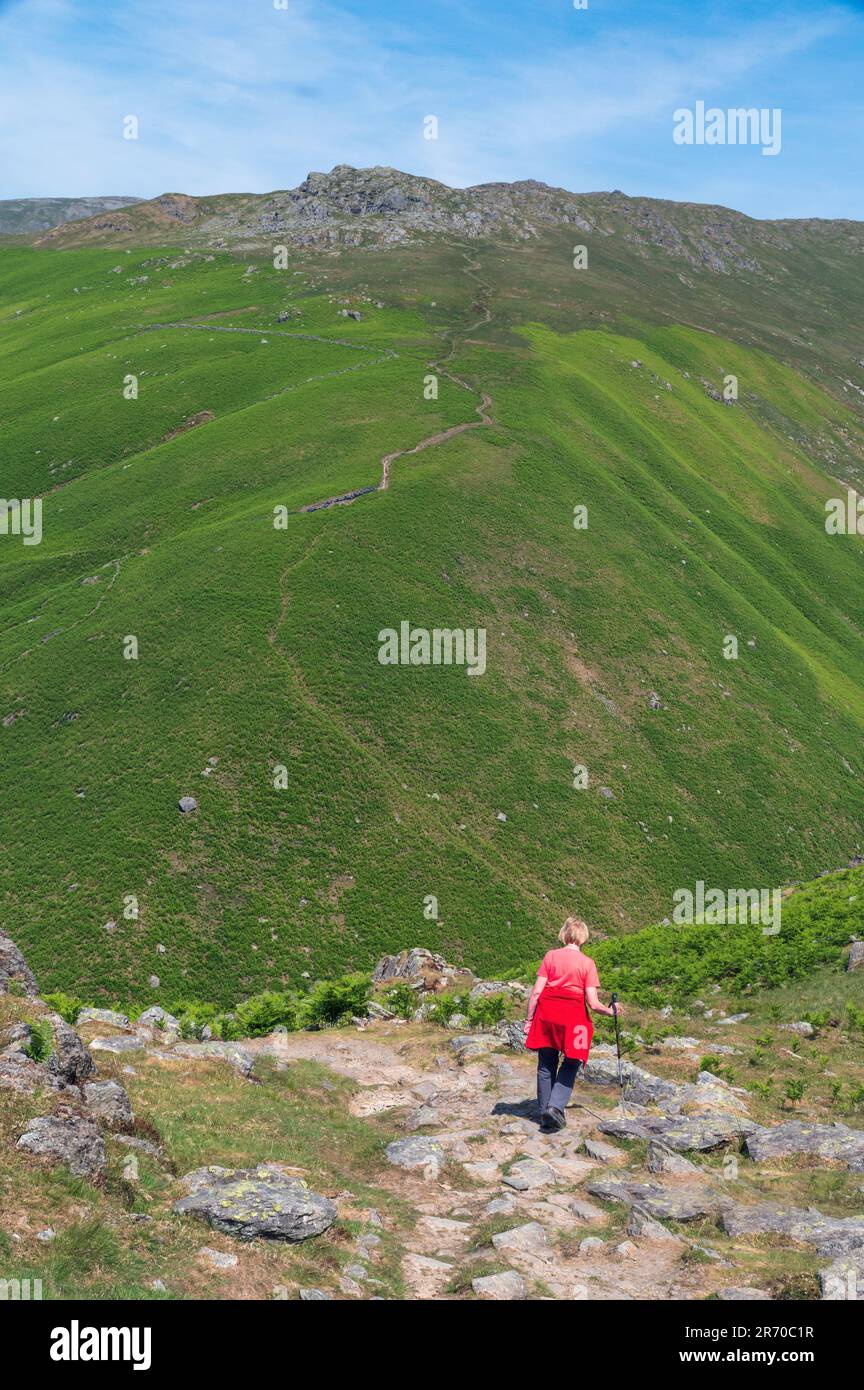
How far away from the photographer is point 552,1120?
17.3 meters

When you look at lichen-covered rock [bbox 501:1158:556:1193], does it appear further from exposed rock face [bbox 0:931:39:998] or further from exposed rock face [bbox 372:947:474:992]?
exposed rock face [bbox 372:947:474:992]

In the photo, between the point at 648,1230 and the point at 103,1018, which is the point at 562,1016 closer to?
the point at 648,1230

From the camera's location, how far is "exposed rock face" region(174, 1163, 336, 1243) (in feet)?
39.4

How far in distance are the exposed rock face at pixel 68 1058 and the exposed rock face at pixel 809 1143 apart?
1248 cm

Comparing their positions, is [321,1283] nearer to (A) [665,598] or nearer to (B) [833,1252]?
(B) [833,1252]

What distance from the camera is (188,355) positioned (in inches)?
4653

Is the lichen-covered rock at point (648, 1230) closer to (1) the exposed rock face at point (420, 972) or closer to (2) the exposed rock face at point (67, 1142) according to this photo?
(2) the exposed rock face at point (67, 1142)

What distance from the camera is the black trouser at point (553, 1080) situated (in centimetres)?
1702

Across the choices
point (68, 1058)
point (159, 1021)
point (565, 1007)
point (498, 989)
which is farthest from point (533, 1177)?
point (159, 1021)

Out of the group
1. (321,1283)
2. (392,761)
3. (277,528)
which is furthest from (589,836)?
(321,1283)

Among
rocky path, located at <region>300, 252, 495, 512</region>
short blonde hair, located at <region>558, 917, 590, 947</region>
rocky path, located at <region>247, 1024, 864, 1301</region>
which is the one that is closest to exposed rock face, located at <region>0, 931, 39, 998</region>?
rocky path, located at <region>247, 1024, 864, 1301</region>

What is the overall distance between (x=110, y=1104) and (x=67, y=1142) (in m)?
2.27

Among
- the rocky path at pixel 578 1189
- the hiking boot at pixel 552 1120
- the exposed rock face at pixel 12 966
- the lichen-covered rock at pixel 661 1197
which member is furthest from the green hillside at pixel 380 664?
the lichen-covered rock at pixel 661 1197

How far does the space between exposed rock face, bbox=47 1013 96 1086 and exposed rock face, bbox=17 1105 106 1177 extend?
1.52m
